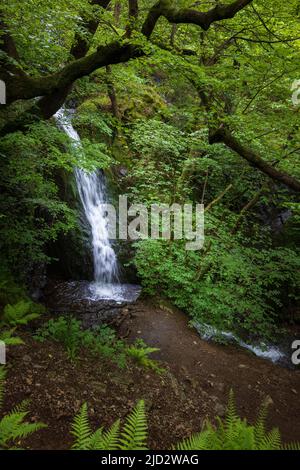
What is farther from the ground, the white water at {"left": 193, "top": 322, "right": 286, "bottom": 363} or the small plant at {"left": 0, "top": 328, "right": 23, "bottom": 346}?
the small plant at {"left": 0, "top": 328, "right": 23, "bottom": 346}

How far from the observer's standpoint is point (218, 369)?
7766 millimetres

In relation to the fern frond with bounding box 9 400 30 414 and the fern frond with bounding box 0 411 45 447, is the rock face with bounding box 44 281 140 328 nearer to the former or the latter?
the fern frond with bounding box 9 400 30 414

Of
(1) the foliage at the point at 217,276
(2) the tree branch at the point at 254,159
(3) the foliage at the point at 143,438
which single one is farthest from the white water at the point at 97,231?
(3) the foliage at the point at 143,438

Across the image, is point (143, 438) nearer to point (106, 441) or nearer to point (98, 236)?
point (106, 441)

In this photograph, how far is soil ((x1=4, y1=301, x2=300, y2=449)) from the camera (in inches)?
165

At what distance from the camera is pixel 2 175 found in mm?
6477

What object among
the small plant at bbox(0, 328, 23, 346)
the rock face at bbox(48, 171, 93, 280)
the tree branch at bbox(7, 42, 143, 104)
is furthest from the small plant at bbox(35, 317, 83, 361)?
the rock face at bbox(48, 171, 93, 280)

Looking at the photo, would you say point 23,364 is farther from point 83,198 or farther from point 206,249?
point 83,198

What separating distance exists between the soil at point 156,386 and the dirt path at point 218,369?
0.07 feet

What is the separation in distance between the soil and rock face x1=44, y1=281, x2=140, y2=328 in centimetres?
55

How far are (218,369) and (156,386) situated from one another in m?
2.58

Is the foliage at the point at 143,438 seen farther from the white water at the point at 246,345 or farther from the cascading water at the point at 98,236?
the cascading water at the point at 98,236

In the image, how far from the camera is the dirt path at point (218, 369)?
6.57 metres
